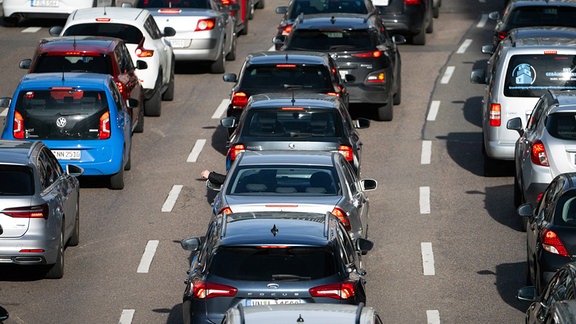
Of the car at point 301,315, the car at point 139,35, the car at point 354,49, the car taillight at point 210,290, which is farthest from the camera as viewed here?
the car at point 139,35

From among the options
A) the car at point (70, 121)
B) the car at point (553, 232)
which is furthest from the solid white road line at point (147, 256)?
the car at point (553, 232)

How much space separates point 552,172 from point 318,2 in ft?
41.6

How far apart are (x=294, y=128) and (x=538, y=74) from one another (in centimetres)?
411

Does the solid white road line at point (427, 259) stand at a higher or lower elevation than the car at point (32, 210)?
lower

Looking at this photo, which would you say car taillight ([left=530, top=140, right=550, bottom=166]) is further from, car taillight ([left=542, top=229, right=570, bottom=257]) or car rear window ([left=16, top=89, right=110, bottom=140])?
car rear window ([left=16, top=89, right=110, bottom=140])

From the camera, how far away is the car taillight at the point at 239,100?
884 inches

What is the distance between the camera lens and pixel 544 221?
15289 mm

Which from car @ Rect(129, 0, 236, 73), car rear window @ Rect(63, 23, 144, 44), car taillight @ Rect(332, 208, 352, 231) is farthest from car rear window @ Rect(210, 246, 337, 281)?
car @ Rect(129, 0, 236, 73)

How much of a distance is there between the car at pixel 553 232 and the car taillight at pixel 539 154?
270 cm

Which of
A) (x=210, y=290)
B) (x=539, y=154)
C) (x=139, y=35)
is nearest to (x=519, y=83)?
(x=539, y=154)

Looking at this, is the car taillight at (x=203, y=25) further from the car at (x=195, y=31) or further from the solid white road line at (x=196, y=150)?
the solid white road line at (x=196, y=150)

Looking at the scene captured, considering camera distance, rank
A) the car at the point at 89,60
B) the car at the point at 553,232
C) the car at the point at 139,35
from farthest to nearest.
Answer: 1. the car at the point at 139,35
2. the car at the point at 89,60
3. the car at the point at 553,232

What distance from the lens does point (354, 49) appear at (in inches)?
992

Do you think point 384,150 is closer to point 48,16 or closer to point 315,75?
point 315,75
